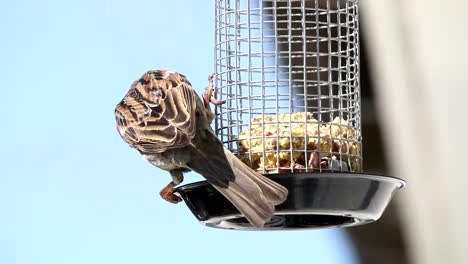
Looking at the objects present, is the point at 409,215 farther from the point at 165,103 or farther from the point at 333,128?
the point at 165,103

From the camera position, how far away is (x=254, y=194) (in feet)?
31.6

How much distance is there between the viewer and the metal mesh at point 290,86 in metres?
10.3

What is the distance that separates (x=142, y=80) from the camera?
416 inches

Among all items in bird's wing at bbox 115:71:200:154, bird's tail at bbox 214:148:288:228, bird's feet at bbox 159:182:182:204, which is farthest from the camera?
bird's feet at bbox 159:182:182:204

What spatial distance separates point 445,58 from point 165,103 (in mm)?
1633

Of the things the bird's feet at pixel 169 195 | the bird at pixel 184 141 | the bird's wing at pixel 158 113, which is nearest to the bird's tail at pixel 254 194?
the bird at pixel 184 141

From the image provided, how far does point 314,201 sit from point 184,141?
2.51 feet

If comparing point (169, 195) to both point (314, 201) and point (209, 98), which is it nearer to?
point (209, 98)

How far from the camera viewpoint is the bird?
9633mm

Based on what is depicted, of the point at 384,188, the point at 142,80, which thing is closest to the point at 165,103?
the point at 142,80

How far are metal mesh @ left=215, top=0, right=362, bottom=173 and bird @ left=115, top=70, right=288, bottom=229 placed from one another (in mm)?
197

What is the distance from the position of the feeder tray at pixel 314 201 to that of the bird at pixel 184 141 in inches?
3.8

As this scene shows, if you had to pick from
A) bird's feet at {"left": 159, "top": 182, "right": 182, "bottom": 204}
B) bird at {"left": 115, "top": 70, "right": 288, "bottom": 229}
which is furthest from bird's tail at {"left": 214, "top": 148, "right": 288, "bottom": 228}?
bird's feet at {"left": 159, "top": 182, "right": 182, "bottom": 204}

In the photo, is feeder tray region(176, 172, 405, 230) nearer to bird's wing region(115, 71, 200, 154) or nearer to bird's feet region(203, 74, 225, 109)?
bird's wing region(115, 71, 200, 154)
